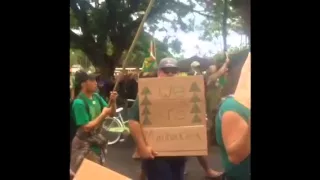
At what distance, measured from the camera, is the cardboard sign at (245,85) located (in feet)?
5.30

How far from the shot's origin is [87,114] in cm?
170

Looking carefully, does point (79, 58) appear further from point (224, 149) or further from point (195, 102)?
point (224, 149)

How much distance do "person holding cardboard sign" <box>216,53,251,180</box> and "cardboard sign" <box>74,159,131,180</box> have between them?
33 cm

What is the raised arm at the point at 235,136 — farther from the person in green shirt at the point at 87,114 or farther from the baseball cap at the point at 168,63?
the person in green shirt at the point at 87,114

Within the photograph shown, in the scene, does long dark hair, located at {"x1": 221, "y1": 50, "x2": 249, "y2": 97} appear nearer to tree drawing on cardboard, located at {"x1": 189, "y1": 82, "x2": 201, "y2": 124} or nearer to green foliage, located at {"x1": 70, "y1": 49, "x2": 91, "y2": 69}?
tree drawing on cardboard, located at {"x1": 189, "y1": 82, "x2": 201, "y2": 124}

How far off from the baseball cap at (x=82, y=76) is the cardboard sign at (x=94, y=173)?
0.26 meters

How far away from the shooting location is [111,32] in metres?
1.72

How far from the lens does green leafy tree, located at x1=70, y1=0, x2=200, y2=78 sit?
1.68 metres

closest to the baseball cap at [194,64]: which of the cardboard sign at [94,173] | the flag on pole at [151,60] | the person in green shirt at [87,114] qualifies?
the flag on pole at [151,60]

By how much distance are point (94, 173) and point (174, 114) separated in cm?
32

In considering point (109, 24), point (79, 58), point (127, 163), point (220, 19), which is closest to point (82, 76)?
point (79, 58)
